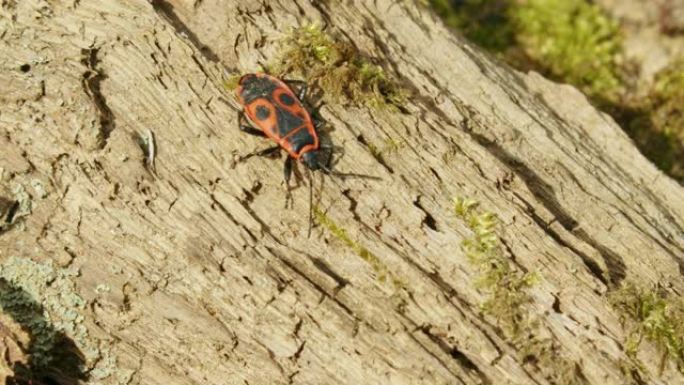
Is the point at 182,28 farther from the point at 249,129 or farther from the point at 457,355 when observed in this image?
the point at 457,355

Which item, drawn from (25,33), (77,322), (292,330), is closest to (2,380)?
(77,322)

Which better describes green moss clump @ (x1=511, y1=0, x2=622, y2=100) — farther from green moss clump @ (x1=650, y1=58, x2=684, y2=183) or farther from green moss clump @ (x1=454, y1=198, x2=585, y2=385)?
green moss clump @ (x1=454, y1=198, x2=585, y2=385)

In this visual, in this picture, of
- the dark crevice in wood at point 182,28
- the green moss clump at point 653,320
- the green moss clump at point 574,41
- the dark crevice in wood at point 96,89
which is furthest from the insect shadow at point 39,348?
the green moss clump at point 574,41

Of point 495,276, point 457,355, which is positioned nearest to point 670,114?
point 495,276

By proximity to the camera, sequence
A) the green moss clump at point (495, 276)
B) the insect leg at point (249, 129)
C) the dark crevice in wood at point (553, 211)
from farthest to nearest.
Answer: the dark crevice in wood at point (553, 211) → the insect leg at point (249, 129) → the green moss clump at point (495, 276)

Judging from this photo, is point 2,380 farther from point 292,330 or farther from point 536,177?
point 536,177

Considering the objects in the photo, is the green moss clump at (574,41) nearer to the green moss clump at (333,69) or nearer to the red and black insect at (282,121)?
the green moss clump at (333,69)
